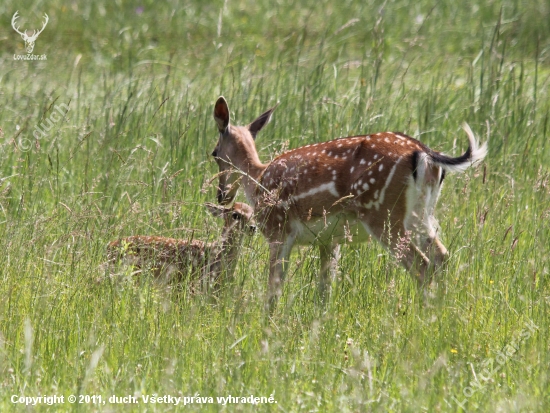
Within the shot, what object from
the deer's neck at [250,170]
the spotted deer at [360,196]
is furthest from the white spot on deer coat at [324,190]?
the deer's neck at [250,170]

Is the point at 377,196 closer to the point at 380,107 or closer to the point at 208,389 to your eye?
the point at 208,389

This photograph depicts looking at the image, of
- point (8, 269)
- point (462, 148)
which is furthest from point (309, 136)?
point (8, 269)

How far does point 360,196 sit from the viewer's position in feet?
16.8

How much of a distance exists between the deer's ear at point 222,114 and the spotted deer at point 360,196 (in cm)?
62

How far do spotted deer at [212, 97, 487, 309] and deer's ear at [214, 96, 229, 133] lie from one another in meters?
0.62

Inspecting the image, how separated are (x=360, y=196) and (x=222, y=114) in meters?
1.42

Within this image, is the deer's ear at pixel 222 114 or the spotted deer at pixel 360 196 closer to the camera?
the spotted deer at pixel 360 196

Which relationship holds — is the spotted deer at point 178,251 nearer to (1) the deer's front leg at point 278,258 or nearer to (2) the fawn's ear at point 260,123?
(1) the deer's front leg at point 278,258

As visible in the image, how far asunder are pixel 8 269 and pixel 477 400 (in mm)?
2465

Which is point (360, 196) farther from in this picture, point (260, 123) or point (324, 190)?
point (260, 123)

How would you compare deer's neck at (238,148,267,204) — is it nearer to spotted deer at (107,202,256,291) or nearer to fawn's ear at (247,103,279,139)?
spotted deer at (107,202,256,291)

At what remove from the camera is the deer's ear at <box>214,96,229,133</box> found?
6051mm

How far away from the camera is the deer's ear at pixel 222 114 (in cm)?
605

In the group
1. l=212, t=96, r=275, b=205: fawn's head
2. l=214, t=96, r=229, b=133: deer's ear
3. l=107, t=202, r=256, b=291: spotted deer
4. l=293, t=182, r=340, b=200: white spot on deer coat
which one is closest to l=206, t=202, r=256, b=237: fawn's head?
l=107, t=202, r=256, b=291: spotted deer
